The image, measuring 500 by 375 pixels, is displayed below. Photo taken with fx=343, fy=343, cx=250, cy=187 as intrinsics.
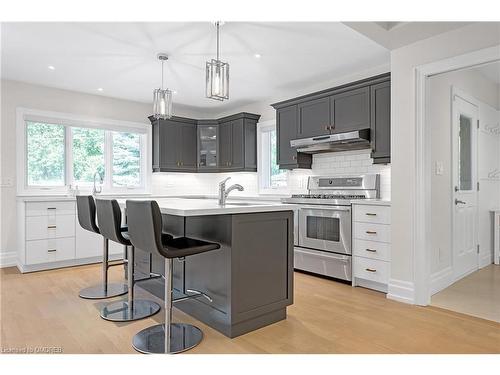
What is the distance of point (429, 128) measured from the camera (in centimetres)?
318

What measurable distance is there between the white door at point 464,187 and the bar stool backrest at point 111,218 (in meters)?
3.50

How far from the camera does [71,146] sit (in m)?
5.10

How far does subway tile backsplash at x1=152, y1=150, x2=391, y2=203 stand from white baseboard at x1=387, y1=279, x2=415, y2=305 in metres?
1.19

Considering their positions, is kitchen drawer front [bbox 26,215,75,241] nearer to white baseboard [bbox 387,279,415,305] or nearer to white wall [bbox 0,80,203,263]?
white wall [bbox 0,80,203,263]

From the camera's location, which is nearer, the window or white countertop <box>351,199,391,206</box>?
white countertop <box>351,199,391,206</box>

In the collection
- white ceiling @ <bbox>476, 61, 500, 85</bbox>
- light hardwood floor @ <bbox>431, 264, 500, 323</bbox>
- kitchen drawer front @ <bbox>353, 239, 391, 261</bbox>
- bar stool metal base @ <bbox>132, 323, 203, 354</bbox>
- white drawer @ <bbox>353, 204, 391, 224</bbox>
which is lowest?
light hardwood floor @ <bbox>431, 264, 500, 323</bbox>

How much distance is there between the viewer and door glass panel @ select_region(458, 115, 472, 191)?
4062mm

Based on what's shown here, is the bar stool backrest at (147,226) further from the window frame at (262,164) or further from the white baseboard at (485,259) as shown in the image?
the white baseboard at (485,259)

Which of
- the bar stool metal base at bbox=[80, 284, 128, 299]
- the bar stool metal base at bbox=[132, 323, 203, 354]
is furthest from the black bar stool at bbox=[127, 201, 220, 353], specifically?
the bar stool metal base at bbox=[80, 284, 128, 299]

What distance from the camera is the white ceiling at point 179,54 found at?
3084mm

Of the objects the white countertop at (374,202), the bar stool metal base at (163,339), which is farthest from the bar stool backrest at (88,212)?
→ the white countertop at (374,202)

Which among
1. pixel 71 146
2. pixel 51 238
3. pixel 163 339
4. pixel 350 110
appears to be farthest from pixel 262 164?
pixel 163 339

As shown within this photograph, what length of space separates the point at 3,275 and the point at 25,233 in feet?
1.74
